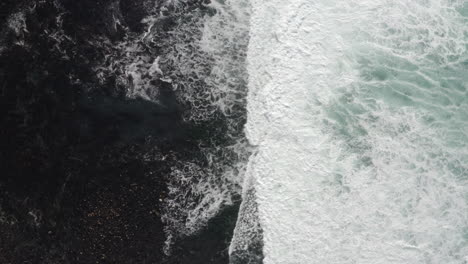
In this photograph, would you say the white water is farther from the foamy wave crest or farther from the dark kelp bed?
the dark kelp bed

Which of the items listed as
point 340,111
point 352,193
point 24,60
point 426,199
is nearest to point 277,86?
point 340,111

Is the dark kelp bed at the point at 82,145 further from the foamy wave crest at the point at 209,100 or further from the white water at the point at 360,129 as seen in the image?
the white water at the point at 360,129

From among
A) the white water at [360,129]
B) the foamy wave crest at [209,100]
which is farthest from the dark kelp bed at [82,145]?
the white water at [360,129]

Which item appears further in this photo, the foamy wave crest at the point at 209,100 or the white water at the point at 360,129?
the foamy wave crest at the point at 209,100

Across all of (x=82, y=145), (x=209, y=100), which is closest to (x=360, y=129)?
(x=209, y=100)

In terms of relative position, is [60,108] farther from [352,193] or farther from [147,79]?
[352,193]

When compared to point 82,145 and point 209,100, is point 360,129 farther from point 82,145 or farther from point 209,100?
point 82,145
